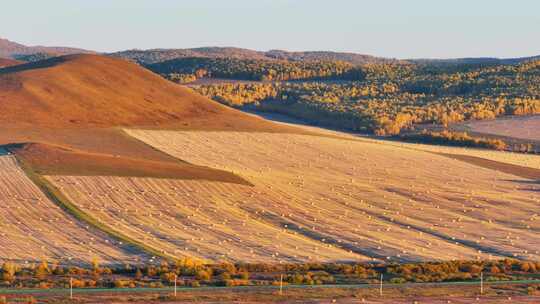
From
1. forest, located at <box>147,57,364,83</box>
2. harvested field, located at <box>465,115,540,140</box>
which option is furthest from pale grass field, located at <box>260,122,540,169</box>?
forest, located at <box>147,57,364,83</box>

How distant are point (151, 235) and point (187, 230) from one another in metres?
2.10

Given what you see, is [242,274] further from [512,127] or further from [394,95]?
[394,95]

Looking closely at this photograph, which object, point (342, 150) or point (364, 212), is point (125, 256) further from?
point (342, 150)

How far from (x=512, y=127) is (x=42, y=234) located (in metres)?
66.7

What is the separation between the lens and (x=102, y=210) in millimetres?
52312

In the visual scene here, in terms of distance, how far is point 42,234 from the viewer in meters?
46.4

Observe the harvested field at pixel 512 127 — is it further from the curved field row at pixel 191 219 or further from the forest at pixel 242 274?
the forest at pixel 242 274

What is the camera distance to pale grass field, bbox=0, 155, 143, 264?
42.2 m

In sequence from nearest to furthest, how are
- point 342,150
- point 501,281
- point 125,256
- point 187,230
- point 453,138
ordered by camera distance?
point 501,281 → point 125,256 → point 187,230 → point 342,150 → point 453,138

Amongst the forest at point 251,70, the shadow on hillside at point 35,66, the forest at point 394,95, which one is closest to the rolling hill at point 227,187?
the shadow on hillside at point 35,66

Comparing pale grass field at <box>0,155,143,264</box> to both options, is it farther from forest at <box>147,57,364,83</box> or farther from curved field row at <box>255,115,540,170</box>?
forest at <box>147,57,364,83</box>

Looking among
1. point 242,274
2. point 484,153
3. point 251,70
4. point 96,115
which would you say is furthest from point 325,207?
point 251,70

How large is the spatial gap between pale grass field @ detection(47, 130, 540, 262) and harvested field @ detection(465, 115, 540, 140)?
24.6 meters

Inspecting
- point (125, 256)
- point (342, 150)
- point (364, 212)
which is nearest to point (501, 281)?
point (125, 256)
